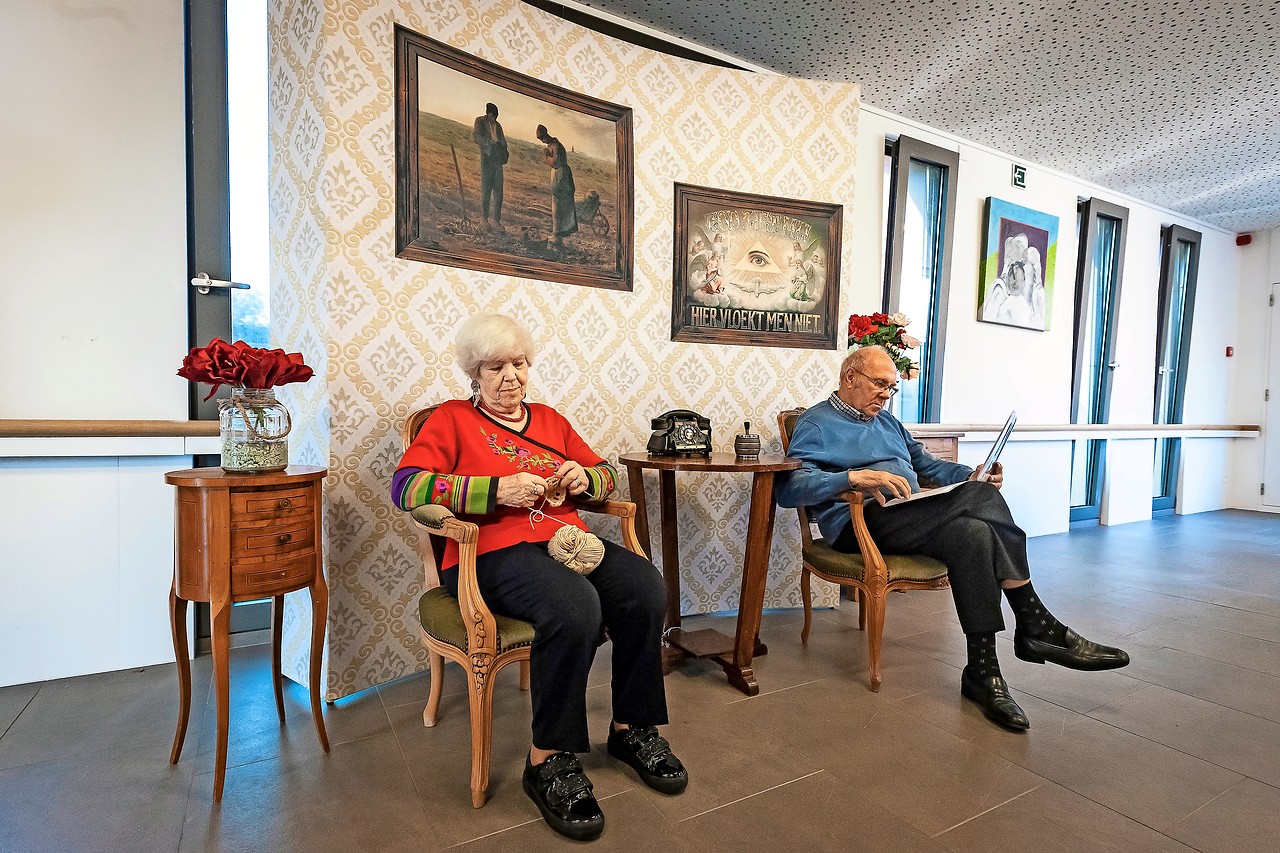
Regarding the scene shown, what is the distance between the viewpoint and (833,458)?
2.67 metres

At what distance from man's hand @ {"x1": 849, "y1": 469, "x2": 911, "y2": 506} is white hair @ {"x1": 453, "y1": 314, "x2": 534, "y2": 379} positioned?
4.20 ft

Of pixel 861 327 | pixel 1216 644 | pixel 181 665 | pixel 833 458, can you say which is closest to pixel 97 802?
pixel 181 665

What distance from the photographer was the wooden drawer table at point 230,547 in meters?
1.71

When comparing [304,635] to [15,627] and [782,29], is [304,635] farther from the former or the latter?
[782,29]

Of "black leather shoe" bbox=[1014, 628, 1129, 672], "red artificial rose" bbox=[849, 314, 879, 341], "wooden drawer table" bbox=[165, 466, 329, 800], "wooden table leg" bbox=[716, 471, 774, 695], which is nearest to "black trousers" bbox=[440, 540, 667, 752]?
"wooden drawer table" bbox=[165, 466, 329, 800]

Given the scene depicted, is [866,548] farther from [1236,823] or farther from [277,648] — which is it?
[277,648]

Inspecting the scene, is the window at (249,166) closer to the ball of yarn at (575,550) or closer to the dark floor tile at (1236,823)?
the ball of yarn at (575,550)

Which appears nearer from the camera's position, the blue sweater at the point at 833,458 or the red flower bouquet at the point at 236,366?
the red flower bouquet at the point at 236,366

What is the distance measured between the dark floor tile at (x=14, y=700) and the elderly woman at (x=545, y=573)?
1.48 m

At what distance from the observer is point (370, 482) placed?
7.80 feet

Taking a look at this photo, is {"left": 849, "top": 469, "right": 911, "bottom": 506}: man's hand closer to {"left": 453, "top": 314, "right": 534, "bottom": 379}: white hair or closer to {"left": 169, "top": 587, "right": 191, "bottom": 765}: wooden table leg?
{"left": 453, "top": 314, "right": 534, "bottom": 379}: white hair

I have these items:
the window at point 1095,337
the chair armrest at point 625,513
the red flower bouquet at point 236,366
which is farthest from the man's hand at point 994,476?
the window at point 1095,337

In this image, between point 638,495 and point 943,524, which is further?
point 638,495

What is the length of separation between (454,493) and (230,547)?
59cm
